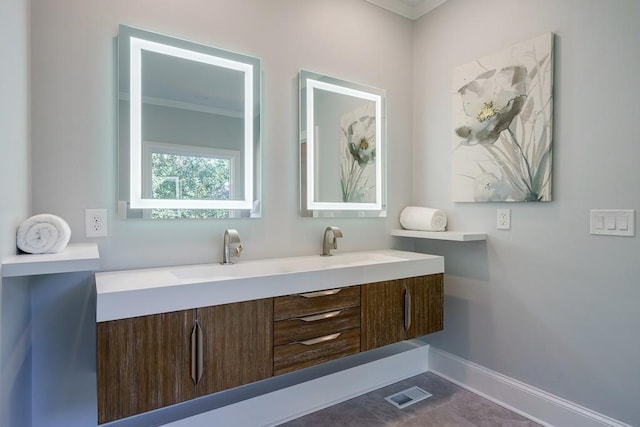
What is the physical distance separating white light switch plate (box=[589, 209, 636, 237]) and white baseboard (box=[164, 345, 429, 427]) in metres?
1.34

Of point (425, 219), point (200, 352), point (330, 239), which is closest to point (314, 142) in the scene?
point (330, 239)

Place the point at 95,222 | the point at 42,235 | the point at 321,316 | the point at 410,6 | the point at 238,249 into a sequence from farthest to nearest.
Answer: the point at 410,6, the point at 238,249, the point at 321,316, the point at 95,222, the point at 42,235

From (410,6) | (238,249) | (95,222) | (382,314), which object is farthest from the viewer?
(410,6)

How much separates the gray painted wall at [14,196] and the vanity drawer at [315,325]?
2.90 ft

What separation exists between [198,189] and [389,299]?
1.16 metres

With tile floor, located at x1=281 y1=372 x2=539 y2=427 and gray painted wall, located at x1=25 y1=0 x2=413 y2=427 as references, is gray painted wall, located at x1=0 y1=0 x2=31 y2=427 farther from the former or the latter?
tile floor, located at x1=281 y1=372 x2=539 y2=427

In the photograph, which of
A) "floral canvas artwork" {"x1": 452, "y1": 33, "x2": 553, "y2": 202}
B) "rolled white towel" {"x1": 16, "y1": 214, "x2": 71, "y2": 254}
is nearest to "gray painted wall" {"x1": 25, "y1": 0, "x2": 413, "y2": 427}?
"rolled white towel" {"x1": 16, "y1": 214, "x2": 71, "y2": 254}

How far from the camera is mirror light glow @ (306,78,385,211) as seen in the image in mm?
2129

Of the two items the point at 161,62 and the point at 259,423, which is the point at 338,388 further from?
the point at 161,62

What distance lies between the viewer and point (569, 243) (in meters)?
1.78

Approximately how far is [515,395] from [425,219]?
1.13m

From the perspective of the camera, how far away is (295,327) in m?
1.57

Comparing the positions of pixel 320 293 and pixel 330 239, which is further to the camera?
pixel 330 239

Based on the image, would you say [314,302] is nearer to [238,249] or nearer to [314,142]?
[238,249]
